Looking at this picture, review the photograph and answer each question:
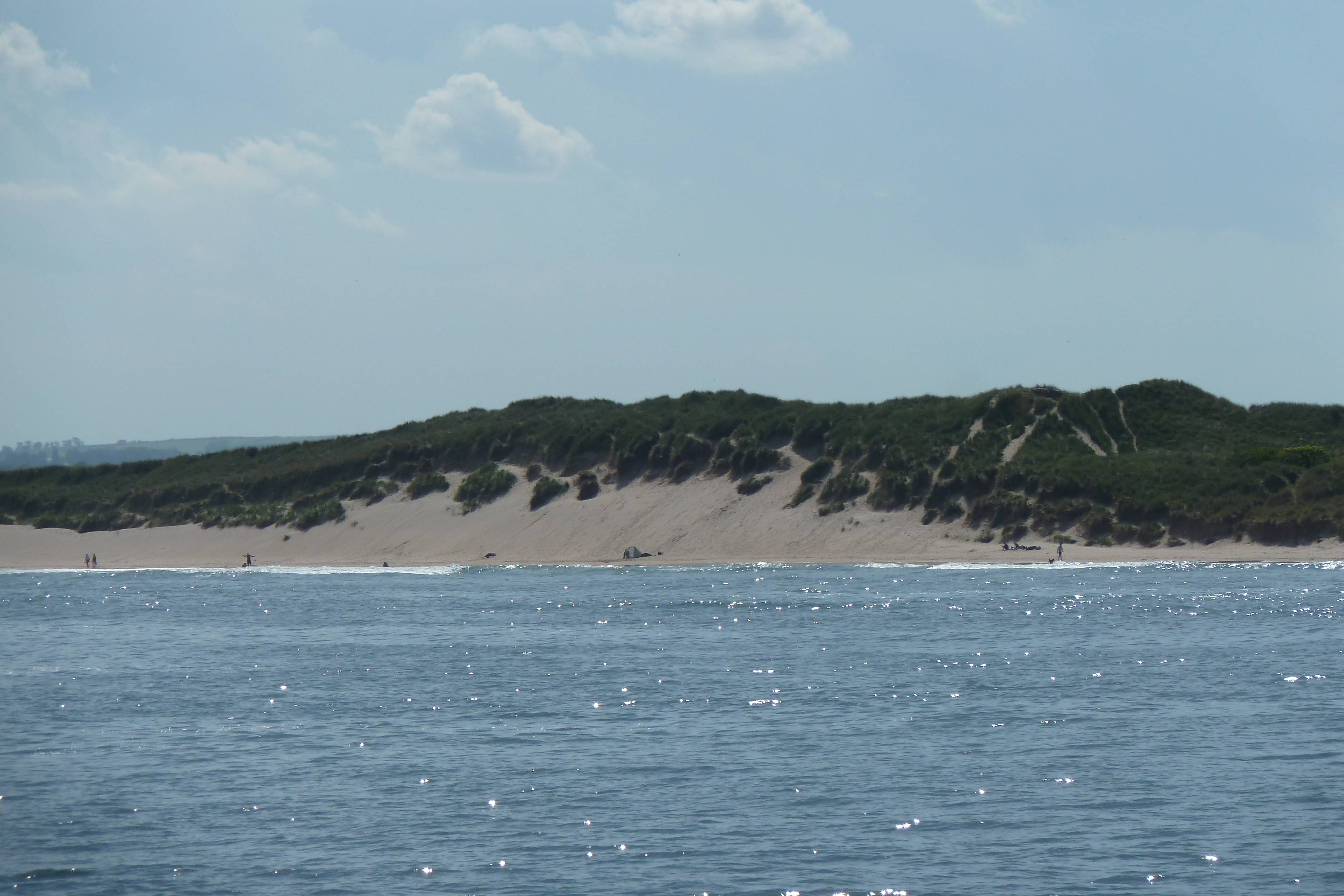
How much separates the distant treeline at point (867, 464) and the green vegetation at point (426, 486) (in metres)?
0.13

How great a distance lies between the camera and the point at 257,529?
8019cm

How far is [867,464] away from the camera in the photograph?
72.1 metres

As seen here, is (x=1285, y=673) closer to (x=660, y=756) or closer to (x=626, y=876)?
(x=660, y=756)

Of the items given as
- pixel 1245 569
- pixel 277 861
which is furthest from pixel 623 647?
pixel 1245 569

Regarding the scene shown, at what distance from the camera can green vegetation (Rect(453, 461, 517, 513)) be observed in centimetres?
7844

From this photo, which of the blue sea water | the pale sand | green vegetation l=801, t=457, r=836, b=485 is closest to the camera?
the blue sea water

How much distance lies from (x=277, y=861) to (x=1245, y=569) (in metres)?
→ 46.8

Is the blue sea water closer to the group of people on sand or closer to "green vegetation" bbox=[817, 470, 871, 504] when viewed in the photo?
the group of people on sand

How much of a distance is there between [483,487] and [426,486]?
14.4 feet

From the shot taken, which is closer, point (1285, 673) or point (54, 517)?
point (1285, 673)

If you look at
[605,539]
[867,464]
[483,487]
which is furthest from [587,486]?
[867,464]

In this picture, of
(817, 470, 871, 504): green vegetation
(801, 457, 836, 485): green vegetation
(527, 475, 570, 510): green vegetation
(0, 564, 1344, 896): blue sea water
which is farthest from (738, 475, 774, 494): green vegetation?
(0, 564, 1344, 896): blue sea water

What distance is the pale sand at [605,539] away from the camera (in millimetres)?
61719

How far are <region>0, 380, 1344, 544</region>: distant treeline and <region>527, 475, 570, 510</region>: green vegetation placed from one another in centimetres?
10
